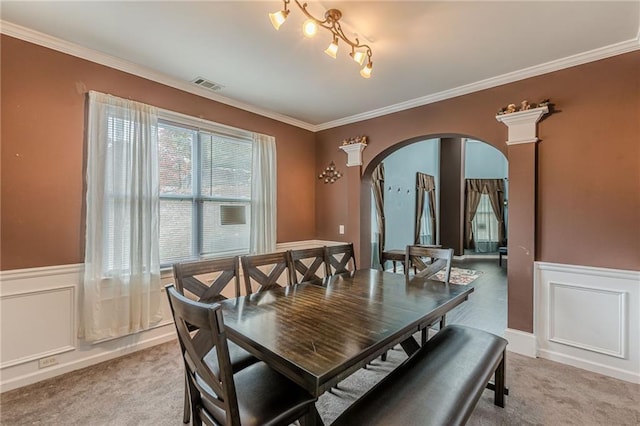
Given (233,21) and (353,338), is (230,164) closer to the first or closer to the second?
(233,21)

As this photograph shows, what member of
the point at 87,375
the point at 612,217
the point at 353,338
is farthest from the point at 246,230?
the point at 612,217

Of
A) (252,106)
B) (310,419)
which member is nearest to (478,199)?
(252,106)

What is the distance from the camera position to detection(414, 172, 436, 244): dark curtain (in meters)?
7.39

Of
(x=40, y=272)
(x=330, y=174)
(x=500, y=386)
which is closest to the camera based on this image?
(x=500, y=386)

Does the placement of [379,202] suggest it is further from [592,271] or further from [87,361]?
[87,361]

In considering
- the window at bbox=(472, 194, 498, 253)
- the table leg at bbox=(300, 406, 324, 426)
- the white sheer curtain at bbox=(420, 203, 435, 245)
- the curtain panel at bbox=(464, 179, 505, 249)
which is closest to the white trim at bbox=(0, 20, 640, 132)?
the table leg at bbox=(300, 406, 324, 426)

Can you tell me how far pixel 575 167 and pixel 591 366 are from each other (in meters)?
1.75

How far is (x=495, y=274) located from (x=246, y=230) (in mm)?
5670

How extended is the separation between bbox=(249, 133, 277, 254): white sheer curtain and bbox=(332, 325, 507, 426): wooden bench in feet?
7.97

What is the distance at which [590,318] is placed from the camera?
2.53 m

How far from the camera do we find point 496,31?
87.1 inches

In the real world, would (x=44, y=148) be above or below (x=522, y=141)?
below

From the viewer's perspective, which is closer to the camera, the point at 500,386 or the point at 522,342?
the point at 500,386

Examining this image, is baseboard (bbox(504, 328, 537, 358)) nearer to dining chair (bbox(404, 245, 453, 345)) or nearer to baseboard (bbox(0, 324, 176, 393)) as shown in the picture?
dining chair (bbox(404, 245, 453, 345))
